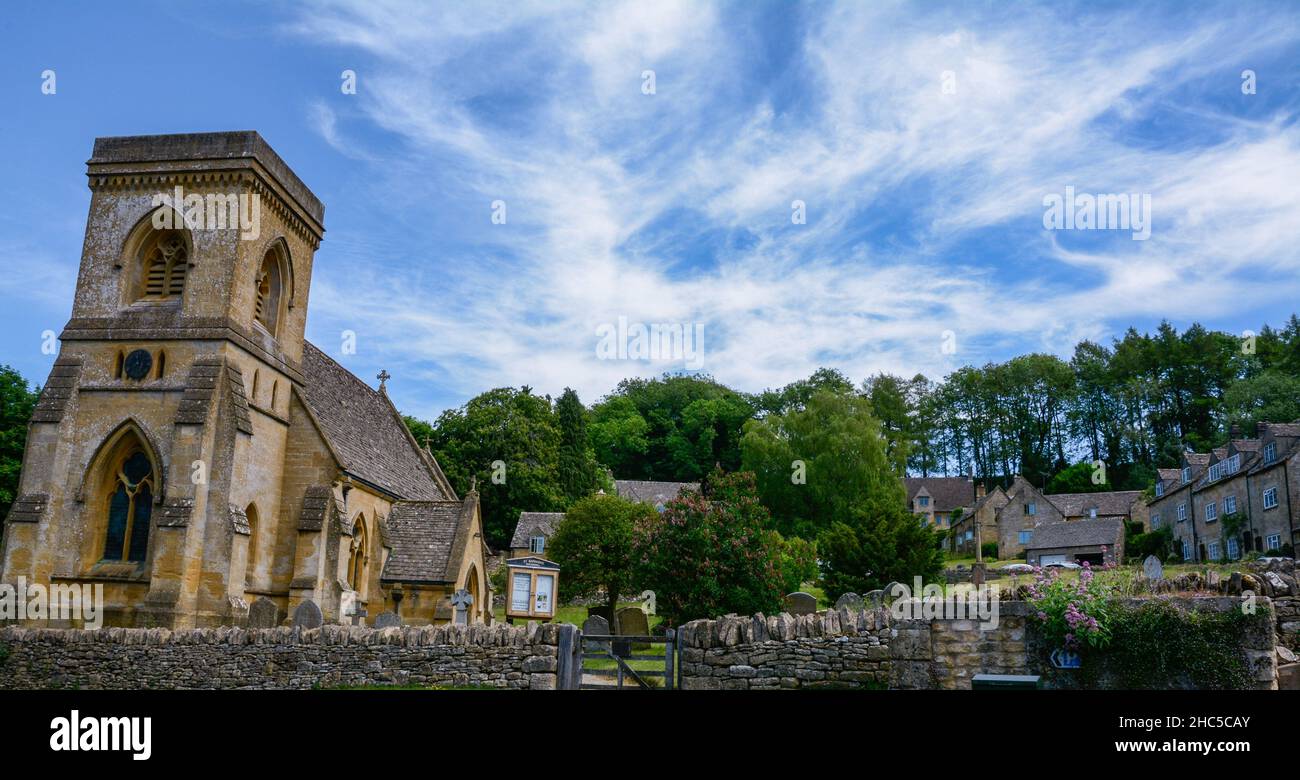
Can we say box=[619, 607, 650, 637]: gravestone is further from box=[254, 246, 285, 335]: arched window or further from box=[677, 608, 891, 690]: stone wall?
box=[254, 246, 285, 335]: arched window

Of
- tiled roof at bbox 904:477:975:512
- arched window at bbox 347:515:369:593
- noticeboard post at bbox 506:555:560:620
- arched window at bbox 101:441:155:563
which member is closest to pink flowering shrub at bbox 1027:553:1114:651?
noticeboard post at bbox 506:555:560:620

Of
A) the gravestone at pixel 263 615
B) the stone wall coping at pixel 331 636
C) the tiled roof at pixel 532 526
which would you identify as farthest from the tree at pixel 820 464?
the stone wall coping at pixel 331 636

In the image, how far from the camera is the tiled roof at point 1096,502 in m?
75.5

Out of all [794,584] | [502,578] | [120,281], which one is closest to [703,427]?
[502,578]

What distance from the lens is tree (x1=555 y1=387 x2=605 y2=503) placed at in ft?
231

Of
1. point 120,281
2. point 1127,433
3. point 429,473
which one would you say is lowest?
point 429,473

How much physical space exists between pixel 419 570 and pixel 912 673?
2161cm

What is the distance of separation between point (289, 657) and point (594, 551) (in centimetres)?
2462

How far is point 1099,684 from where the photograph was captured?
A: 13.0m

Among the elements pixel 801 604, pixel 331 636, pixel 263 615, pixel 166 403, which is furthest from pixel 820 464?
pixel 331 636

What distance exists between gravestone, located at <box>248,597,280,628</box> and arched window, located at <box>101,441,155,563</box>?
4.46 meters

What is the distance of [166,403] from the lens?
24984 mm

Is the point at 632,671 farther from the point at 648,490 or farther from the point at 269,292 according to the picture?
the point at 648,490
